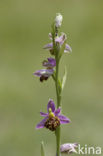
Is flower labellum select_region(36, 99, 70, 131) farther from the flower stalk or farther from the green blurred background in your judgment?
the green blurred background

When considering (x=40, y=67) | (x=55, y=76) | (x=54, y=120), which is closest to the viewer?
(x=54, y=120)

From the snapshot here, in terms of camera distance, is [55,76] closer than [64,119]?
No

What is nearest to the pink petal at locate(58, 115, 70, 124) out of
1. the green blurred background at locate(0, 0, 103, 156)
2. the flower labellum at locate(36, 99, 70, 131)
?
the flower labellum at locate(36, 99, 70, 131)

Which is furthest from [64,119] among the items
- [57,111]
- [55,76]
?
[55,76]

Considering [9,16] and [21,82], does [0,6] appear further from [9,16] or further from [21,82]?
[21,82]

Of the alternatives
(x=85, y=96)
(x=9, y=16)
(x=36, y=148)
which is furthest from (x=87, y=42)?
(x=36, y=148)

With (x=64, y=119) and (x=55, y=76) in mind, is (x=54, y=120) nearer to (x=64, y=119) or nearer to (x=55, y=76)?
(x=64, y=119)

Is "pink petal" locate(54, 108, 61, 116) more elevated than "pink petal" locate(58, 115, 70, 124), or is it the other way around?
"pink petal" locate(54, 108, 61, 116)

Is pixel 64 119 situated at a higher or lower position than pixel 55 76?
lower

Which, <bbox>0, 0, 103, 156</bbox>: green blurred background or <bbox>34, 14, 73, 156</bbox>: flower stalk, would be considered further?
<bbox>0, 0, 103, 156</bbox>: green blurred background
